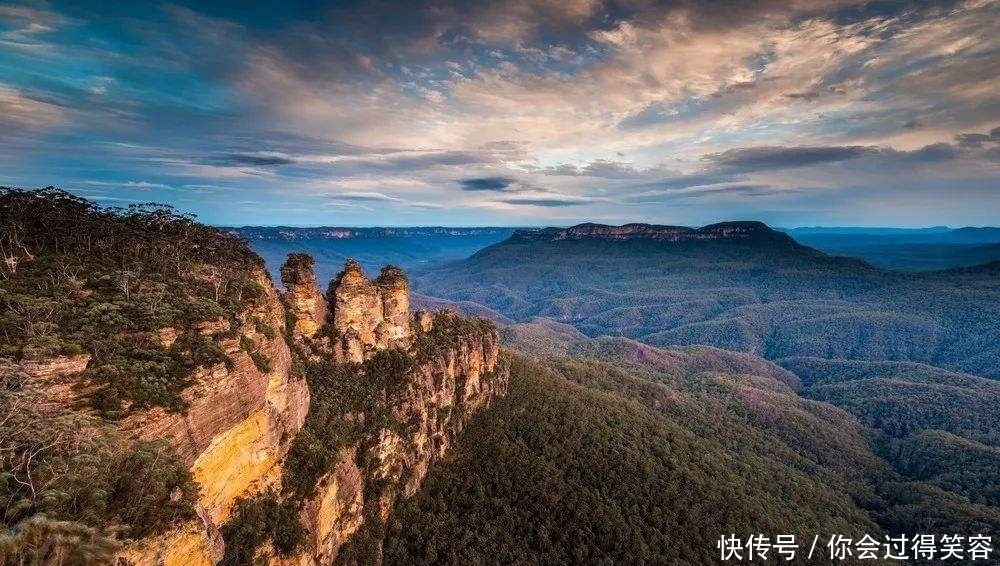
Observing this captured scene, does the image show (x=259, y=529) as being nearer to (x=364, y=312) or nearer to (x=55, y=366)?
(x=55, y=366)

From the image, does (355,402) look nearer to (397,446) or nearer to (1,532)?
(397,446)

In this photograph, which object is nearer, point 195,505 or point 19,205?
point 195,505

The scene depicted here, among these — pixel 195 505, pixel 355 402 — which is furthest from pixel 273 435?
pixel 355 402

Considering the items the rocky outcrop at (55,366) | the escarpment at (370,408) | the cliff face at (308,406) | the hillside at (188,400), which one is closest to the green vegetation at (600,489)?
the escarpment at (370,408)

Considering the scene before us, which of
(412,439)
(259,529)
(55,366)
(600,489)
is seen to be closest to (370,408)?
(412,439)

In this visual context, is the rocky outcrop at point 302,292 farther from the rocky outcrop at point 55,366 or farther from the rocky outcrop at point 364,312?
the rocky outcrop at point 55,366

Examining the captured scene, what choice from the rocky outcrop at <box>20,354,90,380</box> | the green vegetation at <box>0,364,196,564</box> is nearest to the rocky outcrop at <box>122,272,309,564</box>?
the green vegetation at <box>0,364,196,564</box>

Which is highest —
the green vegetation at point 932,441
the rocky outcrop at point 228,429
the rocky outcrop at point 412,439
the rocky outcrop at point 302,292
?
the rocky outcrop at point 302,292
